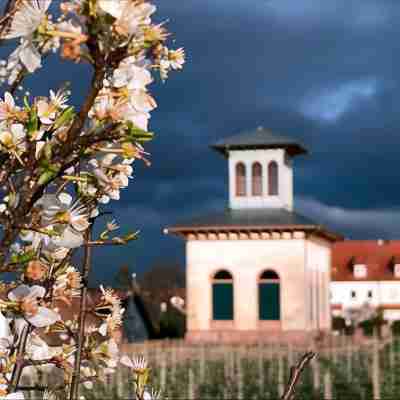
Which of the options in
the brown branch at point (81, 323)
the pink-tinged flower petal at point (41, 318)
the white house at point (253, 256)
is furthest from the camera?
the white house at point (253, 256)

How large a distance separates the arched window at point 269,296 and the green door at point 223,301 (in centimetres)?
96

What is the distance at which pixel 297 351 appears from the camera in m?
30.4

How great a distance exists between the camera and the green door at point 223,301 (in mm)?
34719

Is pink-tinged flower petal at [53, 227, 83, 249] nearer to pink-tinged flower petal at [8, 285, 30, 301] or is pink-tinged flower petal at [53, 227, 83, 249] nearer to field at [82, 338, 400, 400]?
pink-tinged flower petal at [8, 285, 30, 301]

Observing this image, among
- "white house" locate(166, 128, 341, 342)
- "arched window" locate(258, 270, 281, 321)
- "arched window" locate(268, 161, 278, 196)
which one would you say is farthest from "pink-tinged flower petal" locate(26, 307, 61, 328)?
"arched window" locate(268, 161, 278, 196)

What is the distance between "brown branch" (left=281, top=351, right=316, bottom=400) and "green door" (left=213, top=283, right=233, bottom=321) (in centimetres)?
3296

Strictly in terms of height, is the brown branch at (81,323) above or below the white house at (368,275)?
below

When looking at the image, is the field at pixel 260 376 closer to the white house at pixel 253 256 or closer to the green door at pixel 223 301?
the white house at pixel 253 256

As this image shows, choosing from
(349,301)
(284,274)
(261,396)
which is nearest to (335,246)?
(349,301)

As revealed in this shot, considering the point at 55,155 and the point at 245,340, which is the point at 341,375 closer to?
the point at 245,340

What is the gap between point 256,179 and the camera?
35.7 m

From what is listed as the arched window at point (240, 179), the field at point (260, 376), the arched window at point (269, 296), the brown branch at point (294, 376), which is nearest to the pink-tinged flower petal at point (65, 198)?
the brown branch at point (294, 376)

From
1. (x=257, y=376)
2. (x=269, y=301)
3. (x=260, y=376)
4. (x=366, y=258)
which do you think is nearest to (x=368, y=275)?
(x=366, y=258)

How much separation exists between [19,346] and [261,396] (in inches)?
611
